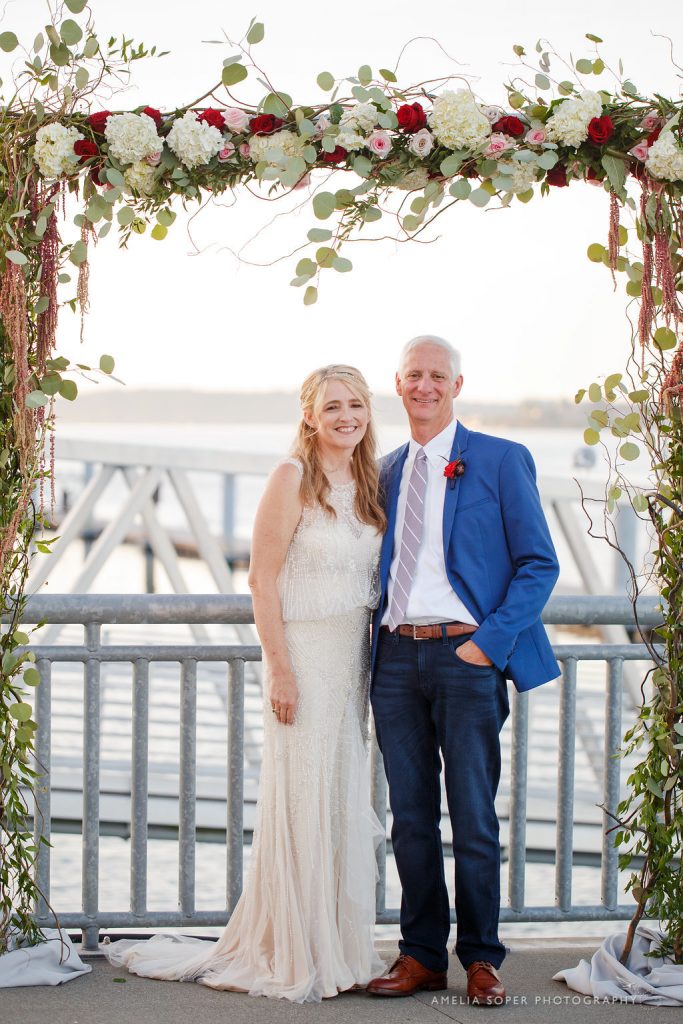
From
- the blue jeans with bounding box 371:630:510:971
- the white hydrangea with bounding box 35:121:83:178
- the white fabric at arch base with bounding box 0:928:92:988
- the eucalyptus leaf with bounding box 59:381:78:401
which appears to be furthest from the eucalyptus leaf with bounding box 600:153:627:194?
the white fabric at arch base with bounding box 0:928:92:988

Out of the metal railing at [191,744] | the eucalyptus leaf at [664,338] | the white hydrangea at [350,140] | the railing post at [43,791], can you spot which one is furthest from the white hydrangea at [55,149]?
the eucalyptus leaf at [664,338]

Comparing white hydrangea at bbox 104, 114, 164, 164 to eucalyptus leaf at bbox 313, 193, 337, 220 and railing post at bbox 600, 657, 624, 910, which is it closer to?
eucalyptus leaf at bbox 313, 193, 337, 220

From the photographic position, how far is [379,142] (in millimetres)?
3242

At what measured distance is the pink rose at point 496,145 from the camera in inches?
128

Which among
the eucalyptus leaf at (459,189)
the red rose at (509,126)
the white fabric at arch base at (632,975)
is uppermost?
the red rose at (509,126)

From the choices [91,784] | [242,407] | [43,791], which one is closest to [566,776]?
[91,784]

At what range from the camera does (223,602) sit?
3.66 metres

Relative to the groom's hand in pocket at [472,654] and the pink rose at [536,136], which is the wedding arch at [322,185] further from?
the groom's hand in pocket at [472,654]

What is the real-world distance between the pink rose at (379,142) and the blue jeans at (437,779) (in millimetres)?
1373

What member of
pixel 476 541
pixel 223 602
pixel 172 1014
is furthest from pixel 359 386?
pixel 172 1014

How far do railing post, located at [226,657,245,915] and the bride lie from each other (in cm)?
31

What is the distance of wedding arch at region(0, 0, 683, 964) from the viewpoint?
322 cm

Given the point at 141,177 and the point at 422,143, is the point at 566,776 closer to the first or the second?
the point at 422,143

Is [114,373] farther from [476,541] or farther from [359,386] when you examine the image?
[476,541]
